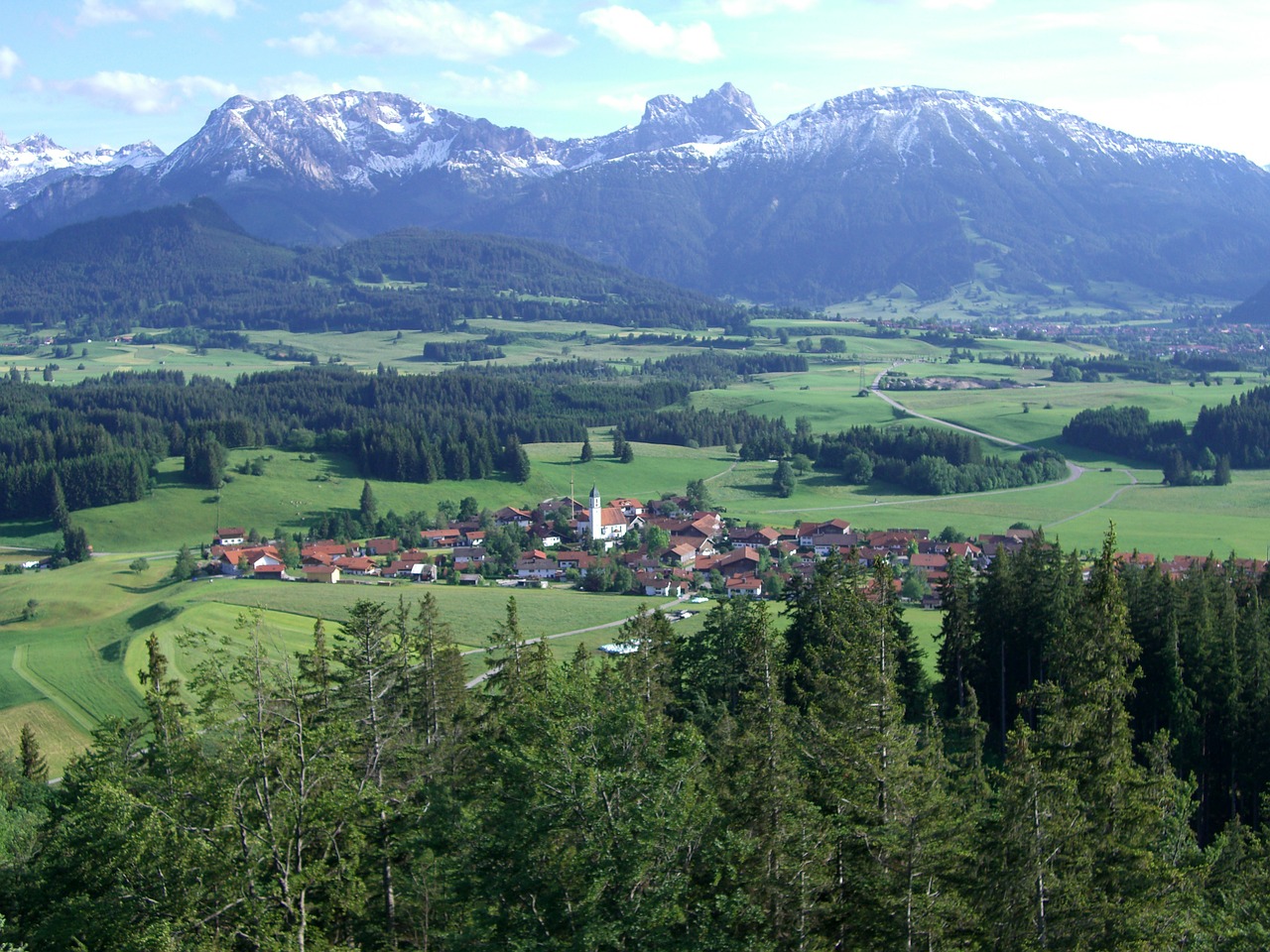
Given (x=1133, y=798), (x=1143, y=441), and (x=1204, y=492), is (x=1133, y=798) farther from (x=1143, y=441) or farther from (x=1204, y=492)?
(x=1143, y=441)

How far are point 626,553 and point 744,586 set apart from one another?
14.1 metres

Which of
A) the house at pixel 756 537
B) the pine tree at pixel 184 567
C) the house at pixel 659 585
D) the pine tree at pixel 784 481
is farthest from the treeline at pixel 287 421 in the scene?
the house at pixel 659 585

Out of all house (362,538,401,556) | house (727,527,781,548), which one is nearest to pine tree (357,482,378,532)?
house (362,538,401,556)

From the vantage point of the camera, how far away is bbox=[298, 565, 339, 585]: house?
274 ft

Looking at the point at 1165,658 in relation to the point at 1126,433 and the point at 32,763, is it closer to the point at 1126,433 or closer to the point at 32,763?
the point at 32,763

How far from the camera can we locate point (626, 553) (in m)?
89.2

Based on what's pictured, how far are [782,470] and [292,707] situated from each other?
97.9m

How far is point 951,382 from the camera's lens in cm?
18738

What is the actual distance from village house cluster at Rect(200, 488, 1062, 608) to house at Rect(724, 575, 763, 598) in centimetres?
6

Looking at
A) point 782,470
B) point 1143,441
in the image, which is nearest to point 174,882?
point 782,470

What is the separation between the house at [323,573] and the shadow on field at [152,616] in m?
14.6

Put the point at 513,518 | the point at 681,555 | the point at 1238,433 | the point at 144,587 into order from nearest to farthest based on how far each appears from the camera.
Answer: the point at 144,587, the point at 681,555, the point at 513,518, the point at 1238,433

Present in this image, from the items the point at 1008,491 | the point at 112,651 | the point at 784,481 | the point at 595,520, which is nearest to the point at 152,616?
the point at 112,651

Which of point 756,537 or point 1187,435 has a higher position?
point 1187,435
